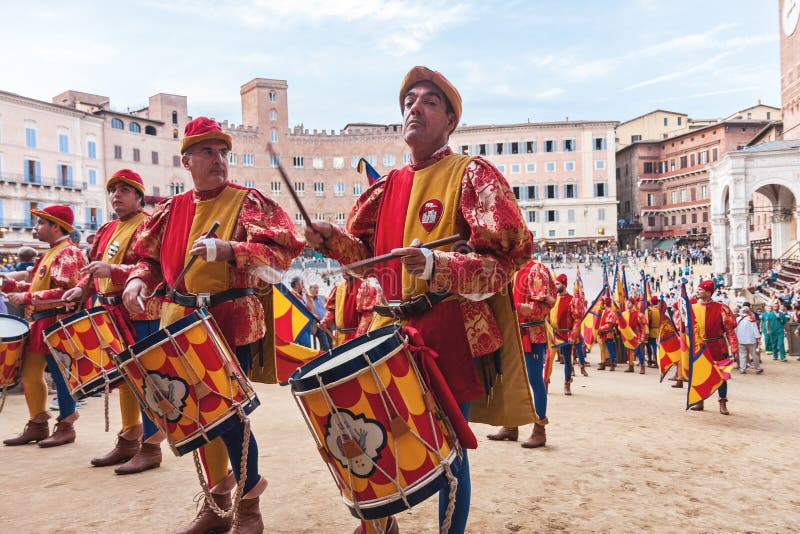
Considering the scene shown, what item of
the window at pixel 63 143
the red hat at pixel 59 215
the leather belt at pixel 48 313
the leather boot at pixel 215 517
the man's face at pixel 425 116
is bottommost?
the leather boot at pixel 215 517

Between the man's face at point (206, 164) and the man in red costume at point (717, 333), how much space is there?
7138 mm

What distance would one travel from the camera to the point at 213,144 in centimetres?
370

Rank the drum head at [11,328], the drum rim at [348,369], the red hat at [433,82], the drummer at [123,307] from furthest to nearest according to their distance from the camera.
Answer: the drum head at [11,328] → the drummer at [123,307] → the red hat at [433,82] → the drum rim at [348,369]

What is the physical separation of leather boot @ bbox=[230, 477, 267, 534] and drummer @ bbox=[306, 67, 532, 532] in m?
0.87

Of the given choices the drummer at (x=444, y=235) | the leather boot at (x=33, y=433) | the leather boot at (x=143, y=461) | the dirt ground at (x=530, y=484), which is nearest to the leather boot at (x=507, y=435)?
the dirt ground at (x=530, y=484)

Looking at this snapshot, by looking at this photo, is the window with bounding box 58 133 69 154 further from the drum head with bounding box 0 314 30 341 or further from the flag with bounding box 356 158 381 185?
the drum head with bounding box 0 314 30 341

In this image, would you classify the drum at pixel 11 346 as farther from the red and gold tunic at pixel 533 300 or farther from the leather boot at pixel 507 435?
the red and gold tunic at pixel 533 300

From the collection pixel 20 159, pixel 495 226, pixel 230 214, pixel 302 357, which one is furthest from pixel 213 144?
pixel 20 159

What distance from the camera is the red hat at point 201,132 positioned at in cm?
360

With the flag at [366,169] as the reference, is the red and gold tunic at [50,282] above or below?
below

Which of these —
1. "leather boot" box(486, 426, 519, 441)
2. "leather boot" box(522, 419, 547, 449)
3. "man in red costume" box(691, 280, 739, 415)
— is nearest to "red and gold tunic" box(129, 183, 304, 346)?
"leather boot" box(522, 419, 547, 449)

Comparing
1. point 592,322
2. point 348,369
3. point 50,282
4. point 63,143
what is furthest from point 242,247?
point 63,143

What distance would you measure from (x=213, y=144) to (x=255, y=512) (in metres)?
2.13

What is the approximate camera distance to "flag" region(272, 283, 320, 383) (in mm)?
3923
